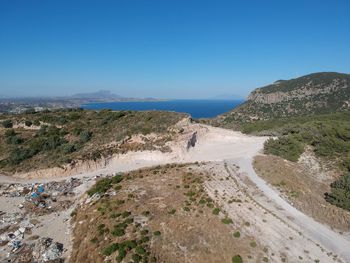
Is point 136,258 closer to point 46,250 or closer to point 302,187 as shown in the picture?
point 46,250

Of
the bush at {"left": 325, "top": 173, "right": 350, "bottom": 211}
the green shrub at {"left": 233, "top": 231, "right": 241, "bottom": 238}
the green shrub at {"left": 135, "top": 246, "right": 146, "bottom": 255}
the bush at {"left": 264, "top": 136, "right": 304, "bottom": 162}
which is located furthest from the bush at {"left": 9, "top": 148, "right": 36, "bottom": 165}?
the bush at {"left": 325, "top": 173, "right": 350, "bottom": 211}

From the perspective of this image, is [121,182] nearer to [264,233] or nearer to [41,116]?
[264,233]

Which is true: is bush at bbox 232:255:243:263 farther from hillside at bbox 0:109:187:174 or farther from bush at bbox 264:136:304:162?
bush at bbox 264:136:304:162

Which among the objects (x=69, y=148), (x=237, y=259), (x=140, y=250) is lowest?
(x=140, y=250)

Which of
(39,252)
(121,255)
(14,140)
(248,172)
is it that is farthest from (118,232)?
(14,140)

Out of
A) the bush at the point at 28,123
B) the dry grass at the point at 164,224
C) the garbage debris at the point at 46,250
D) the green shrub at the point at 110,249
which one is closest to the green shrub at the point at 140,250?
the dry grass at the point at 164,224

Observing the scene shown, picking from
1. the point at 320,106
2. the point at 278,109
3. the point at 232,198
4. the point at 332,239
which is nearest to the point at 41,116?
the point at 232,198

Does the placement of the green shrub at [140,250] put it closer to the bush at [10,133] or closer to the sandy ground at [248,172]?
the sandy ground at [248,172]
